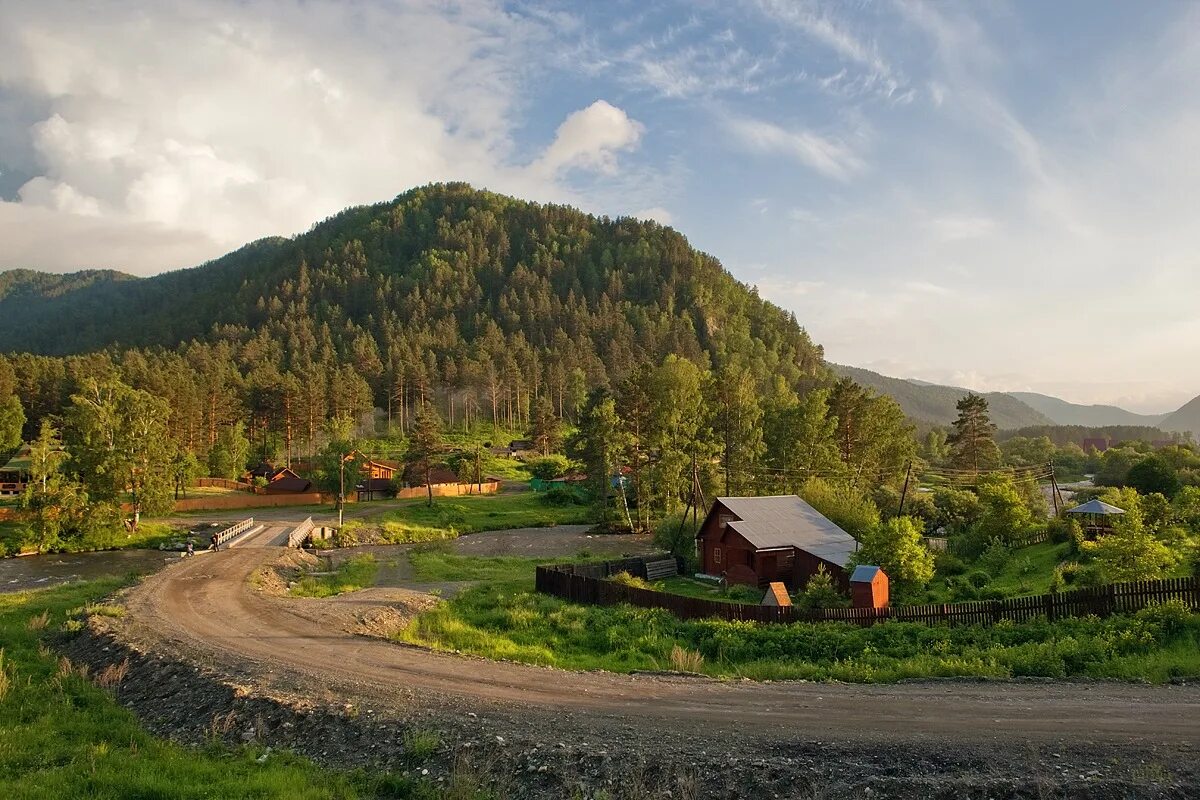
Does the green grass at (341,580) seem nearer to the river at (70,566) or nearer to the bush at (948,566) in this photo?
the river at (70,566)

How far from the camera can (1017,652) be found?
17672 millimetres

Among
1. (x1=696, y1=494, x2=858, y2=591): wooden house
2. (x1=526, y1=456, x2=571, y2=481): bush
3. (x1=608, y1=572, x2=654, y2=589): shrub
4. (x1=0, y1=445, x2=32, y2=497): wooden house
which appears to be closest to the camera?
(x1=608, y1=572, x2=654, y2=589): shrub

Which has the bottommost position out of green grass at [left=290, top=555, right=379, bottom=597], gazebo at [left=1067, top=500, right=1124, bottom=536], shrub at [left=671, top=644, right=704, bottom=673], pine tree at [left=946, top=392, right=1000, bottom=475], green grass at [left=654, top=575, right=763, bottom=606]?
green grass at [left=654, top=575, right=763, bottom=606]

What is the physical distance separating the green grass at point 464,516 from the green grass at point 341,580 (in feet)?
47.2

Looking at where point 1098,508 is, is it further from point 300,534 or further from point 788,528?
point 300,534

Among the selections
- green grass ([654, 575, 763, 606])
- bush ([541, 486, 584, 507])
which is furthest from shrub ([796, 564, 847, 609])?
bush ([541, 486, 584, 507])

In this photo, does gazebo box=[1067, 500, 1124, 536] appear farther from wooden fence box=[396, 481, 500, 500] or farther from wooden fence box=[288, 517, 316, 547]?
wooden fence box=[396, 481, 500, 500]

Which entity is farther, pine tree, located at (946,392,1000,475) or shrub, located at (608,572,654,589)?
pine tree, located at (946,392,1000,475)

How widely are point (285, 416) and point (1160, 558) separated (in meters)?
92.7

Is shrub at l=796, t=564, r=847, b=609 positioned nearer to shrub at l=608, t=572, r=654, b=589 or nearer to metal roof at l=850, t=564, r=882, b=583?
metal roof at l=850, t=564, r=882, b=583

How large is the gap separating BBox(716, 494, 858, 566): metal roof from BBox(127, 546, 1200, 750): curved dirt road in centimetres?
2187

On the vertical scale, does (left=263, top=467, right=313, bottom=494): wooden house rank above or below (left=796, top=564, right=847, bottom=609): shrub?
above

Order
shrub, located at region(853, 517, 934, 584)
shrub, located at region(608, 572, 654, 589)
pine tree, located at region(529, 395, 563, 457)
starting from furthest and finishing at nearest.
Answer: pine tree, located at region(529, 395, 563, 457), shrub, located at region(608, 572, 654, 589), shrub, located at region(853, 517, 934, 584)

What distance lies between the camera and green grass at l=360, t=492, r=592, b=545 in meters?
63.0
